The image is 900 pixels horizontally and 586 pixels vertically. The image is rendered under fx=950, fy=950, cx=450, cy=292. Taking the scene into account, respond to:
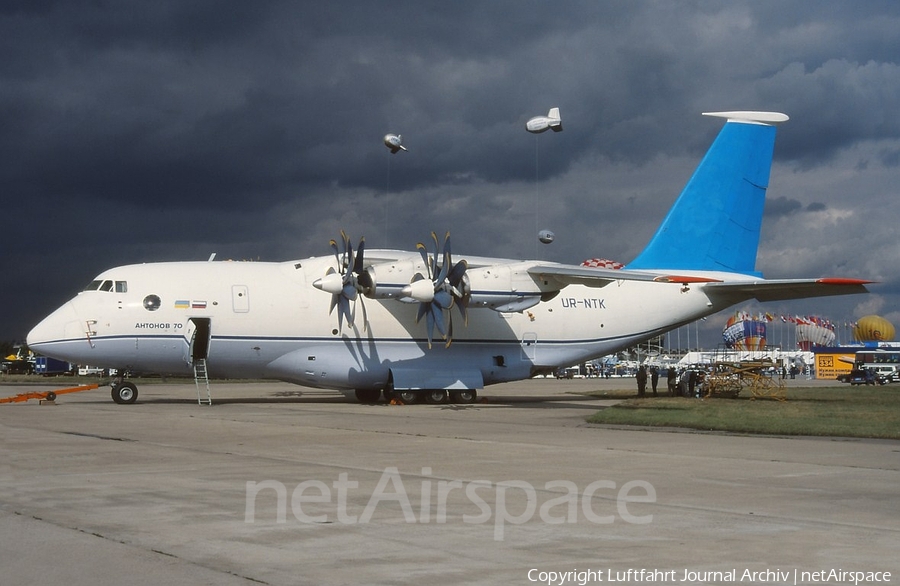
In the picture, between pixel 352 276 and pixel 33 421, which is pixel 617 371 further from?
pixel 33 421

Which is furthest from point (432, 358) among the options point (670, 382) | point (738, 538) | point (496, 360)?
point (738, 538)

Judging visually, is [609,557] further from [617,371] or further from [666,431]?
[617,371]

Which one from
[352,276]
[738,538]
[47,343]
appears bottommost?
[738,538]

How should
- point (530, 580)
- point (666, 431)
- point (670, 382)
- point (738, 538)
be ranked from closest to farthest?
point (530, 580), point (738, 538), point (666, 431), point (670, 382)

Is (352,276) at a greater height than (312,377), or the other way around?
(352,276)

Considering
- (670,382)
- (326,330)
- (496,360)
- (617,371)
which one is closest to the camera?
(326,330)

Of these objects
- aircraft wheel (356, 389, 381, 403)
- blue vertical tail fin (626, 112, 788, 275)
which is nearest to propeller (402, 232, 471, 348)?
aircraft wheel (356, 389, 381, 403)

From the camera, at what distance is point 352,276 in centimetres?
2941

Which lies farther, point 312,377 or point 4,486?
point 312,377

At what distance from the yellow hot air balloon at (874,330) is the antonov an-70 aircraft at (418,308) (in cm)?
10260

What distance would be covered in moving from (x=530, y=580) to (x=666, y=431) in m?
14.0

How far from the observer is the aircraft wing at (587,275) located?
94.4 feet

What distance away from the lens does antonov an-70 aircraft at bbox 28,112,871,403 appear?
29.3 m

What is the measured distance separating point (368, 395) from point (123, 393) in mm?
8397
